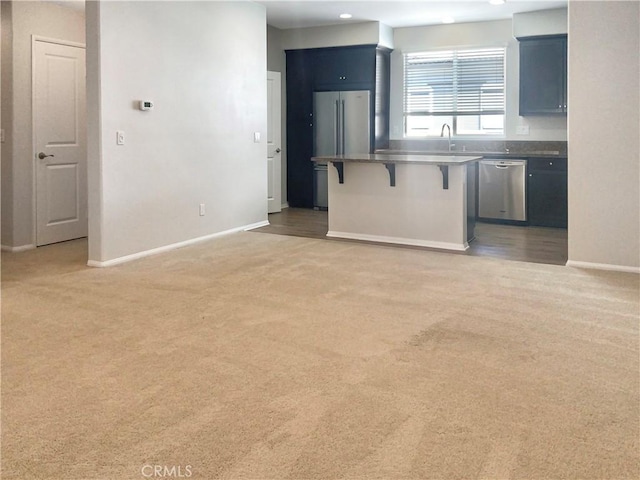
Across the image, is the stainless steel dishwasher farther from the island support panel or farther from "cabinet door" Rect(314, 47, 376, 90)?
"cabinet door" Rect(314, 47, 376, 90)

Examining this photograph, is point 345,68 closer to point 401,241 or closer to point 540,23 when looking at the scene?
point 540,23

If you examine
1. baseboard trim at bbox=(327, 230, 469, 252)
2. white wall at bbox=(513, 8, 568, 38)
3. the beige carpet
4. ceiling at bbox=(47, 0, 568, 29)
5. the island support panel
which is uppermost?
ceiling at bbox=(47, 0, 568, 29)

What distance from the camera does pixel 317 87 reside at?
341 inches

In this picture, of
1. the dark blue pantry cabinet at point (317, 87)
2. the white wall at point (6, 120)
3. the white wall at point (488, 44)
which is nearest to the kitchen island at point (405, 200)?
the white wall at point (488, 44)

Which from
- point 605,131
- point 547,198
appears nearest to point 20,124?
point 605,131

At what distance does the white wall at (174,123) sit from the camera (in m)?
5.12

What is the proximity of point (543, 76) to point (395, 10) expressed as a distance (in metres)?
1.91

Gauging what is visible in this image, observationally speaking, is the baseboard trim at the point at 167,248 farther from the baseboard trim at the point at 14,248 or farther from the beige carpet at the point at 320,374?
the baseboard trim at the point at 14,248

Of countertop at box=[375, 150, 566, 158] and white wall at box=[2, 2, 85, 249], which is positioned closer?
white wall at box=[2, 2, 85, 249]

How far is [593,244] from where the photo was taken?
505 centimetres

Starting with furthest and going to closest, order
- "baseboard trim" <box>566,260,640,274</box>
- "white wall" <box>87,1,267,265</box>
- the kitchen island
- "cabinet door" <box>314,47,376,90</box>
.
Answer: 1. "cabinet door" <box>314,47,376,90</box>
2. the kitchen island
3. "white wall" <box>87,1,267,265</box>
4. "baseboard trim" <box>566,260,640,274</box>

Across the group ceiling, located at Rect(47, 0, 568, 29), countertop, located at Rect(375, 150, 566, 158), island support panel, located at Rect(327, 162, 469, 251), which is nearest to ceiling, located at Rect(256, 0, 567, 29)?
ceiling, located at Rect(47, 0, 568, 29)

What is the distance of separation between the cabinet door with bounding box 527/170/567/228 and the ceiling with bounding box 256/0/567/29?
1917mm

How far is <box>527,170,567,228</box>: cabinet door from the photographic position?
7.11m
